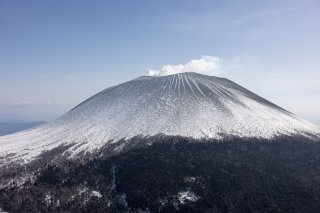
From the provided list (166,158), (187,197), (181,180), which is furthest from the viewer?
(166,158)

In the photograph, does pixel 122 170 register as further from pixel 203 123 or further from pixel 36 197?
pixel 203 123

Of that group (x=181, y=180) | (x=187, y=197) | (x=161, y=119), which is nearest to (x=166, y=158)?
(x=181, y=180)

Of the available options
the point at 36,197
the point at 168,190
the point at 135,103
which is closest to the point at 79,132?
the point at 135,103

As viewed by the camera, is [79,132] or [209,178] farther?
[79,132]

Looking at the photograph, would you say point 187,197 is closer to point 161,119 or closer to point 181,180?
point 181,180

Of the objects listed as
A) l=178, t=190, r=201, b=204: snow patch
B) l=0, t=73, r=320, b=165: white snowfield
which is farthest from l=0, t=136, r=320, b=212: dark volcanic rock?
l=0, t=73, r=320, b=165: white snowfield

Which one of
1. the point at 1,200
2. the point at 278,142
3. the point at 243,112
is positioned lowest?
the point at 1,200

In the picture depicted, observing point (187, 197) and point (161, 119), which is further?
point (161, 119)
